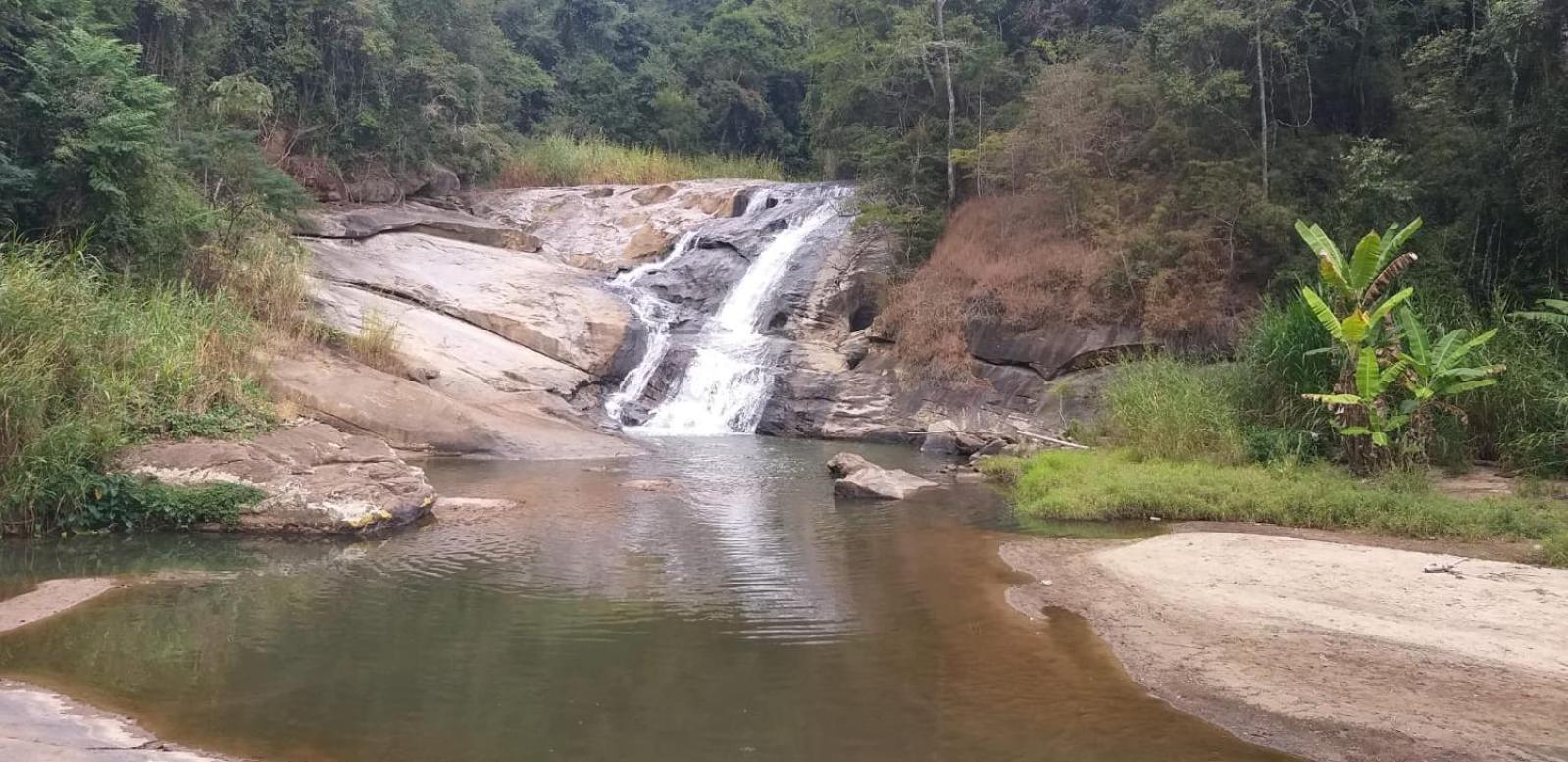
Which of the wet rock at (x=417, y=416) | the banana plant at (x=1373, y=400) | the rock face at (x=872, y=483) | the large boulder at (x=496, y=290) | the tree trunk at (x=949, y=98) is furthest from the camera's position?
the tree trunk at (x=949, y=98)

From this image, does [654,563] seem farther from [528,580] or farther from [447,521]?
[447,521]

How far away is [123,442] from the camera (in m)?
11.5

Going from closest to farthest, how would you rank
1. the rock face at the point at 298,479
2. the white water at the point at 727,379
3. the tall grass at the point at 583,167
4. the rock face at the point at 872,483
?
the rock face at the point at 298,479
the rock face at the point at 872,483
the white water at the point at 727,379
the tall grass at the point at 583,167


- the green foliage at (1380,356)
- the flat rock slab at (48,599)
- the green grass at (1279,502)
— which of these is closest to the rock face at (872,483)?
the green grass at (1279,502)

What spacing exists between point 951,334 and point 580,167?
Result: 1980 cm

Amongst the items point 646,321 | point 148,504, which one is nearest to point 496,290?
point 646,321

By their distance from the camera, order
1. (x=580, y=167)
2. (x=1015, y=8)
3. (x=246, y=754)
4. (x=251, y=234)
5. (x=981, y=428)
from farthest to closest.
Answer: (x=580, y=167), (x=1015, y=8), (x=981, y=428), (x=251, y=234), (x=246, y=754)

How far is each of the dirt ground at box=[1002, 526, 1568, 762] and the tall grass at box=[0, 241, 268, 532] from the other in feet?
32.9

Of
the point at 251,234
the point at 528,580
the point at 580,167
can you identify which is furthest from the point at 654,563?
the point at 580,167

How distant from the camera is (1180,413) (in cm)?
1441

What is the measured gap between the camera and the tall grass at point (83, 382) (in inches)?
422

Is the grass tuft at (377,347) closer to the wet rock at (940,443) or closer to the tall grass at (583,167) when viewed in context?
the wet rock at (940,443)

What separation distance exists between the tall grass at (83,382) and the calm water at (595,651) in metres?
0.90

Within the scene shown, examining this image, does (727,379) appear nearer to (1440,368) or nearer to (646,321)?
(646,321)
